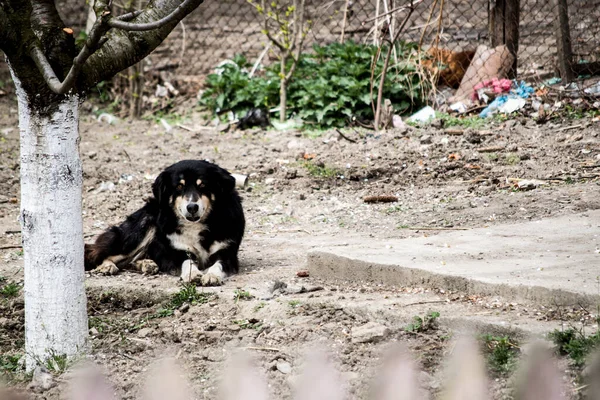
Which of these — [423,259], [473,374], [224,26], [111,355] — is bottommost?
[111,355]

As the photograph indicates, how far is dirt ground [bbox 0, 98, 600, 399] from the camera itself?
13.1ft

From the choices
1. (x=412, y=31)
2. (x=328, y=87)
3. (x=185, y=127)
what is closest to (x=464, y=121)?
(x=328, y=87)

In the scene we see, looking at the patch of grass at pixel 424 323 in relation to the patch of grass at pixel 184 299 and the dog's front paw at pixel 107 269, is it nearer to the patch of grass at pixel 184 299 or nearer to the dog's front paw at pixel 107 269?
the patch of grass at pixel 184 299

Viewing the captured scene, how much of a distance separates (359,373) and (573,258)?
1.58 metres

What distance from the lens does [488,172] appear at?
8125 mm

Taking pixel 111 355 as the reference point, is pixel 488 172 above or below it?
above

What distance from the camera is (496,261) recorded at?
473 cm

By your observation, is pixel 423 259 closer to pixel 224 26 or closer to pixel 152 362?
pixel 152 362

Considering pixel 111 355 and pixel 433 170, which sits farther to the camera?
pixel 433 170

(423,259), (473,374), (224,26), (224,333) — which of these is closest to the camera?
(473,374)

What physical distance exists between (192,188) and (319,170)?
323cm

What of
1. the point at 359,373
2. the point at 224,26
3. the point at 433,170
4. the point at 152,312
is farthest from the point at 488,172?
the point at 224,26

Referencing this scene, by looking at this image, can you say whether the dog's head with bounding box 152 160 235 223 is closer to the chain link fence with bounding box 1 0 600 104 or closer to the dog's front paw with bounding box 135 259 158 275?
the dog's front paw with bounding box 135 259 158 275

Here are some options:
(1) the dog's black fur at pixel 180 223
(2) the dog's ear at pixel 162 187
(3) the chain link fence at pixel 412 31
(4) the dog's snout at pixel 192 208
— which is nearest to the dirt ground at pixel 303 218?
(1) the dog's black fur at pixel 180 223
